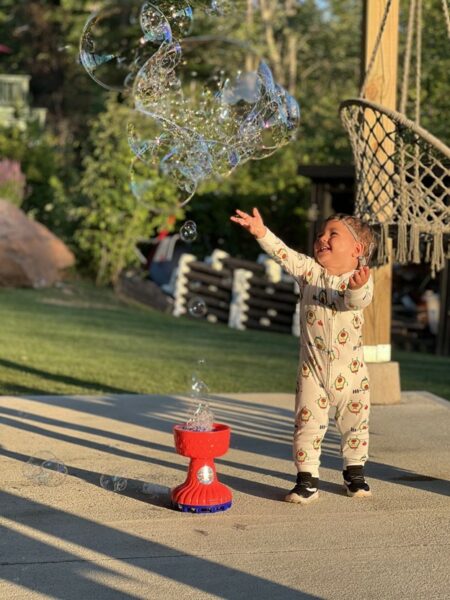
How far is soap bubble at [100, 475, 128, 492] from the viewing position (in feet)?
16.5

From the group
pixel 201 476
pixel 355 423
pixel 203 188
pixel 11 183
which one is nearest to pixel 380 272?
pixel 355 423

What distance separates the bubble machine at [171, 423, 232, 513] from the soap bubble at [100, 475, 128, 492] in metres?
0.38

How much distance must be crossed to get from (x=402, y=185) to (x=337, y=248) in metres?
1.23

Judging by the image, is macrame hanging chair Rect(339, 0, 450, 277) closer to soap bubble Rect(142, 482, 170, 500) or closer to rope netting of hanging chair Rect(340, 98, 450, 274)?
rope netting of hanging chair Rect(340, 98, 450, 274)

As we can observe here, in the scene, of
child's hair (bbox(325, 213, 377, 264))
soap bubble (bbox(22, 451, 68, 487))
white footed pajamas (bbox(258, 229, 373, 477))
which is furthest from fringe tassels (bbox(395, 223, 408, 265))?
soap bubble (bbox(22, 451, 68, 487))

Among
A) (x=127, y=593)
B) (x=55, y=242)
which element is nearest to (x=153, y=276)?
(x=55, y=242)

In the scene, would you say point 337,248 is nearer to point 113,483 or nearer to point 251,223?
point 251,223

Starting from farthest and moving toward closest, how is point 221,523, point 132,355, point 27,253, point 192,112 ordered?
point 27,253 < point 132,355 < point 192,112 < point 221,523

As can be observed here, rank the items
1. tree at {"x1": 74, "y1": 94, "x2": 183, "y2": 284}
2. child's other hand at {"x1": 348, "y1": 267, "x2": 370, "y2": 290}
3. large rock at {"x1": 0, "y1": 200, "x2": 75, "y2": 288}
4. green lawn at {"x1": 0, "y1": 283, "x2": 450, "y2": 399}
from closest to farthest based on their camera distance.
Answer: child's other hand at {"x1": 348, "y1": 267, "x2": 370, "y2": 290} < green lawn at {"x1": 0, "y1": 283, "x2": 450, "y2": 399} < large rock at {"x1": 0, "y1": 200, "x2": 75, "y2": 288} < tree at {"x1": 74, "y1": 94, "x2": 183, "y2": 284}

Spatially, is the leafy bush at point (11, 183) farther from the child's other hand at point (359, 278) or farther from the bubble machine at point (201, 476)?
the child's other hand at point (359, 278)

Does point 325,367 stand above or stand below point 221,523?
above

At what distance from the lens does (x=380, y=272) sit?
25.3 feet

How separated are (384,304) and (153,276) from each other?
13617 millimetres

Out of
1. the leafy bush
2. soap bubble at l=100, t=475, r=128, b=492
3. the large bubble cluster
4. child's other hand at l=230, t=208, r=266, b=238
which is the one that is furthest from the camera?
the leafy bush
